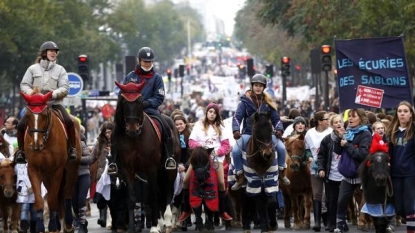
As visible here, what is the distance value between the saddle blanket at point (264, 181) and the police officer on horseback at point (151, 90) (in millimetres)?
1196

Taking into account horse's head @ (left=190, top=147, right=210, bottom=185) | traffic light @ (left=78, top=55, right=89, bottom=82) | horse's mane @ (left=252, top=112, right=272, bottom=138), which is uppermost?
traffic light @ (left=78, top=55, right=89, bottom=82)

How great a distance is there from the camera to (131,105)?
18188mm

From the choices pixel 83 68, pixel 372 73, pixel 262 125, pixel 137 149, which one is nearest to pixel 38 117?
pixel 137 149

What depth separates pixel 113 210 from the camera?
21594mm

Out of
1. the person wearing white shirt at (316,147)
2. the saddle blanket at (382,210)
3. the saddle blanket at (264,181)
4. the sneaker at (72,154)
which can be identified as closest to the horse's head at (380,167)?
the saddle blanket at (382,210)

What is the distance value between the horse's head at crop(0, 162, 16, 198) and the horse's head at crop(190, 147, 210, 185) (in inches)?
116

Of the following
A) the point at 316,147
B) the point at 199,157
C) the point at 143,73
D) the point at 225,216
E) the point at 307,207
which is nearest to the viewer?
the point at 143,73

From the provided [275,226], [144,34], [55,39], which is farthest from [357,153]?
[144,34]

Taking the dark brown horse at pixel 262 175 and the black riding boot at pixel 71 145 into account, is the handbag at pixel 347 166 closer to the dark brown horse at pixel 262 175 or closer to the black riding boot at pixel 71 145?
the dark brown horse at pixel 262 175

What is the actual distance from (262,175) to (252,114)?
908 millimetres

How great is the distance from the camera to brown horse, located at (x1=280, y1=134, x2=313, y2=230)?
834 inches

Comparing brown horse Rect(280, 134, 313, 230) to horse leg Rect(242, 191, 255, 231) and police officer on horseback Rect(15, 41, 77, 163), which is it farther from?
police officer on horseback Rect(15, 41, 77, 163)

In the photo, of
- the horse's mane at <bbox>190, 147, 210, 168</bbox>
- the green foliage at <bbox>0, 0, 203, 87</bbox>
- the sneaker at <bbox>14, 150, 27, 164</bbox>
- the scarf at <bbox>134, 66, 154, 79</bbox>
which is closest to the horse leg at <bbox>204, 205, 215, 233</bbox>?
the horse's mane at <bbox>190, 147, 210, 168</bbox>

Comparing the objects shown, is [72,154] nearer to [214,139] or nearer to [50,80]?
[50,80]
